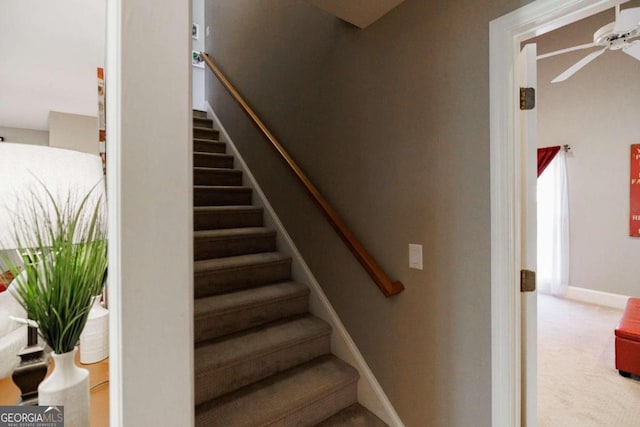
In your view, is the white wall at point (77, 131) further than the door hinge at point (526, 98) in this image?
No

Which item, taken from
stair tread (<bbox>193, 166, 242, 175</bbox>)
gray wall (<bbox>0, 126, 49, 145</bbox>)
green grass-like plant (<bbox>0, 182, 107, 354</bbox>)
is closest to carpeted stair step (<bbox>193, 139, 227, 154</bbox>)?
stair tread (<bbox>193, 166, 242, 175</bbox>)

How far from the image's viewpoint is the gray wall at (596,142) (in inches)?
146

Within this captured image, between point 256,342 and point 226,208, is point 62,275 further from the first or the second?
point 226,208

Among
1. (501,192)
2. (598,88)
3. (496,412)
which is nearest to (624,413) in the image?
(496,412)

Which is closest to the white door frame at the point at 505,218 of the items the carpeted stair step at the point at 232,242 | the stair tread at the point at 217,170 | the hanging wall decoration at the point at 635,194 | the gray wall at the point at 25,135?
the gray wall at the point at 25,135

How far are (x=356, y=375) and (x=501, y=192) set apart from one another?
1325 mm

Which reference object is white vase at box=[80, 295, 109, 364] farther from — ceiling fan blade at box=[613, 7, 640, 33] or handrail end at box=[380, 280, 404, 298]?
ceiling fan blade at box=[613, 7, 640, 33]

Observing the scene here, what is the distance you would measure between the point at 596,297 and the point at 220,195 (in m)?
5.01

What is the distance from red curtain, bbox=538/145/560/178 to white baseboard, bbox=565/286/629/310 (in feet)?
5.78

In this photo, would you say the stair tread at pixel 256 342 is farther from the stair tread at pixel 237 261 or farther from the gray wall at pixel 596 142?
the gray wall at pixel 596 142

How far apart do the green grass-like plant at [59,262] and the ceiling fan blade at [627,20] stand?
10.1ft

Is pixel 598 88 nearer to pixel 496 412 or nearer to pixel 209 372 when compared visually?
pixel 496 412

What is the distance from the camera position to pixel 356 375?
1815mm

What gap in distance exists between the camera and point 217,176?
9.80 feet
